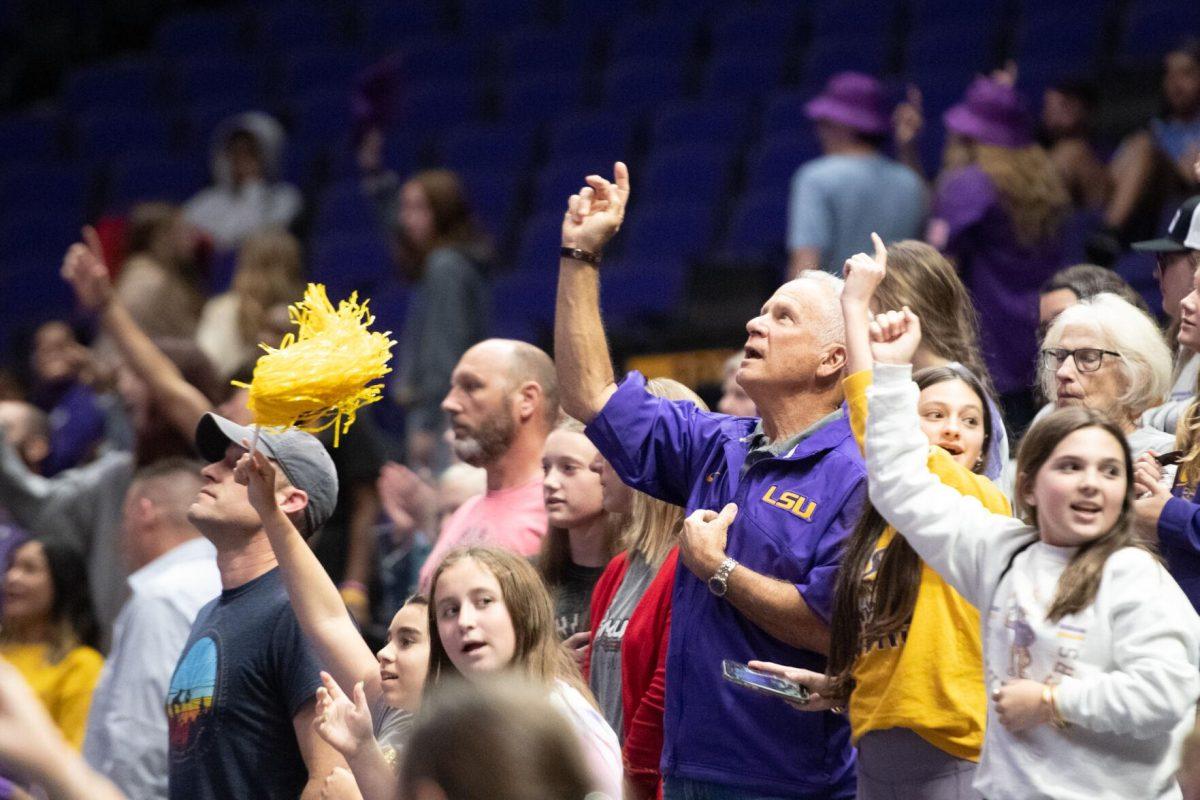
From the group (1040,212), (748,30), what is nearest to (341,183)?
(748,30)

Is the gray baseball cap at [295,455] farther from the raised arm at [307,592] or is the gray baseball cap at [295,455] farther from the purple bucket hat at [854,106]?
the purple bucket hat at [854,106]

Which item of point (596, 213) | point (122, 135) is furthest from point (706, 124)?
point (596, 213)

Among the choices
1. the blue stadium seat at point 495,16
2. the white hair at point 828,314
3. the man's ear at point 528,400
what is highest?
the blue stadium seat at point 495,16

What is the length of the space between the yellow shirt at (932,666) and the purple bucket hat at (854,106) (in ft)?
10.9

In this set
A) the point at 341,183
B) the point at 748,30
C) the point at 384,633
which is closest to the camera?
the point at 384,633

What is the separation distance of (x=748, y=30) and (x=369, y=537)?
4.27 metres

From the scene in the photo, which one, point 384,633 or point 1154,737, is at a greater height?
point 1154,737

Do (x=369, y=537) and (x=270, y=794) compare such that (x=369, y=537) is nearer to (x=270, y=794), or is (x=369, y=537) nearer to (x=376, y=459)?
(x=376, y=459)

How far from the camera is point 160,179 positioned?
34.0 ft

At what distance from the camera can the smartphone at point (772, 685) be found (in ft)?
11.1

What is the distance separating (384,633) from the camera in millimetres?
5723

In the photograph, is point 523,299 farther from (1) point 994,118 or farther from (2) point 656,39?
(1) point 994,118

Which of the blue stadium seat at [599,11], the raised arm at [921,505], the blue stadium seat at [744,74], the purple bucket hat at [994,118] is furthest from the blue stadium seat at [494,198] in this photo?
the raised arm at [921,505]

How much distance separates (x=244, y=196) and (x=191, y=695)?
5879mm
